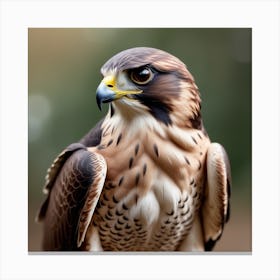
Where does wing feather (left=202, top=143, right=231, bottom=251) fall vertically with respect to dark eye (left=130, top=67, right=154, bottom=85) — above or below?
below

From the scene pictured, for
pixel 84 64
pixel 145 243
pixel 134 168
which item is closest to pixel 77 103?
pixel 84 64

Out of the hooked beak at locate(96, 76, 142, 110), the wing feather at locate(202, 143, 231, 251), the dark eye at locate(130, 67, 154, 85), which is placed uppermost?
the dark eye at locate(130, 67, 154, 85)

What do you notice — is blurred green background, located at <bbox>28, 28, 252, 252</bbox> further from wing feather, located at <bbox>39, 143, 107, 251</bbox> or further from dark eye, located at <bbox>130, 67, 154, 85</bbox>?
dark eye, located at <bbox>130, 67, 154, 85</bbox>

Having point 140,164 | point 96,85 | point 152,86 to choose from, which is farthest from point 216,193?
point 96,85

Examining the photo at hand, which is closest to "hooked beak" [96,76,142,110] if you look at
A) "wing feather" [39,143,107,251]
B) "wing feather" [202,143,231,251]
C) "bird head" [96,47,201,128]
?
"bird head" [96,47,201,128]

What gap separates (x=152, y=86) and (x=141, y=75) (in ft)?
0.17

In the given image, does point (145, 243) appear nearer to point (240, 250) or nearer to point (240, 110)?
point (240, 250)

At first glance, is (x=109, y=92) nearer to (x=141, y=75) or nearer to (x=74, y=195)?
(x=141, y=75)

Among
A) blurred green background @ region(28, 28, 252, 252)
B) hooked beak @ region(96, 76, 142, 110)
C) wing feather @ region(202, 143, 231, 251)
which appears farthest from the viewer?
blurred green background @ region(28, 28, 252, 252)

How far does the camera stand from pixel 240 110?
1918 millimetres

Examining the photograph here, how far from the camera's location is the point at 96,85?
1886 mm

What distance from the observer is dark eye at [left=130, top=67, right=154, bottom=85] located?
1.62 meters
